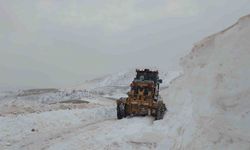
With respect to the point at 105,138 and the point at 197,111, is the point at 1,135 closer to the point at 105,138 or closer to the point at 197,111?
the point at 105,138

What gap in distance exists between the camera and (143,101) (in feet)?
85.9

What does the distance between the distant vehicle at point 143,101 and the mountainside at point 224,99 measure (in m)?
7.81

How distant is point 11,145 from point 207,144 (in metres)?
10.0

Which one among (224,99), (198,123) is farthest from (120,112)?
(224,99)

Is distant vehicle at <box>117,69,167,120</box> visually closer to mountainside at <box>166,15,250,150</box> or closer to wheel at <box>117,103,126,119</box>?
wheel at <box>117,103,126,119</box>

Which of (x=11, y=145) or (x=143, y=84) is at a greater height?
(x=143, y=84)

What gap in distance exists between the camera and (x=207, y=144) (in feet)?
41.8

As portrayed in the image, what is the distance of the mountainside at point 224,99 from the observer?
39.6 feet

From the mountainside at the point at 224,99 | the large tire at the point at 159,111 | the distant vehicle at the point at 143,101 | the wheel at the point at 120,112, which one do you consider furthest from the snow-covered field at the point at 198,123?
the wheel at the point at 120,112

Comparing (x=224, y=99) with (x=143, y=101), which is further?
(x=143, y=101)

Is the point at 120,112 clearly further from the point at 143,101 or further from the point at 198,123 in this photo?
the point at 198,123

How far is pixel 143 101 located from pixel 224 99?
521 inches

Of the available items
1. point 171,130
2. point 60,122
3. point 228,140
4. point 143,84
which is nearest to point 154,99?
point 143,84

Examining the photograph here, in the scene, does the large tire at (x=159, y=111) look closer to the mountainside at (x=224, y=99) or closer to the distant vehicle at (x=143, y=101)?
the distant vehicle at (x=143, y=101)
